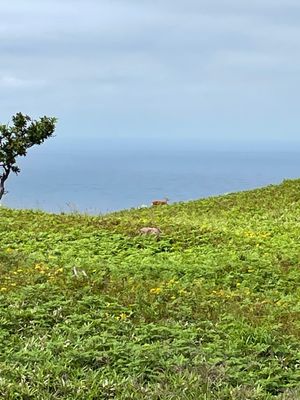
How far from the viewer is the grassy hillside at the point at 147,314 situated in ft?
15.6

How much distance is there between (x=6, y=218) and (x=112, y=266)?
5.40 m

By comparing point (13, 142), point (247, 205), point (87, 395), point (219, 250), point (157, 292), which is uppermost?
point (13, 142)

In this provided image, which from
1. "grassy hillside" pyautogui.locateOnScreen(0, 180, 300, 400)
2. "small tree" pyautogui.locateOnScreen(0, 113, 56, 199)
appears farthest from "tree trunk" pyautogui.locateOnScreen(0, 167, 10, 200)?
"grassy hillside" pyautogui.locateOnScreen(0, 180, 300, 400)

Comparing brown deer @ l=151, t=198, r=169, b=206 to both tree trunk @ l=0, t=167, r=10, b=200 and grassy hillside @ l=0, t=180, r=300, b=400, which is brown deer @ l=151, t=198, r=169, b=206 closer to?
tree trunk @ l=0, t=167, r=10, b=200

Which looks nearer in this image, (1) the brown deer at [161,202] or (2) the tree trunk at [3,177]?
(2) the tree trunk at [3,177]

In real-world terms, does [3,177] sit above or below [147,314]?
above

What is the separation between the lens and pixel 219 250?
10914mm

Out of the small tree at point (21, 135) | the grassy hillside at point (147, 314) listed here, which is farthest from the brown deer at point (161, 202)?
the grassy hillside at point (147, 314)

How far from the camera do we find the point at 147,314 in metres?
6.54

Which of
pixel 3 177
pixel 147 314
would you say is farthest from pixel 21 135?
pixel 147 314

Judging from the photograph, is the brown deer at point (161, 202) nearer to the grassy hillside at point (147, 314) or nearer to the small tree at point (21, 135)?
the small tree at point (21, 135)

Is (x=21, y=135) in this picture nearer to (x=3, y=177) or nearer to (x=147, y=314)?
(x=3, y=177)

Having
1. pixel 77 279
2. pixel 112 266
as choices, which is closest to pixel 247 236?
pixel 112 266

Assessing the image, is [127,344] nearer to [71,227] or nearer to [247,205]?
[71,227]
